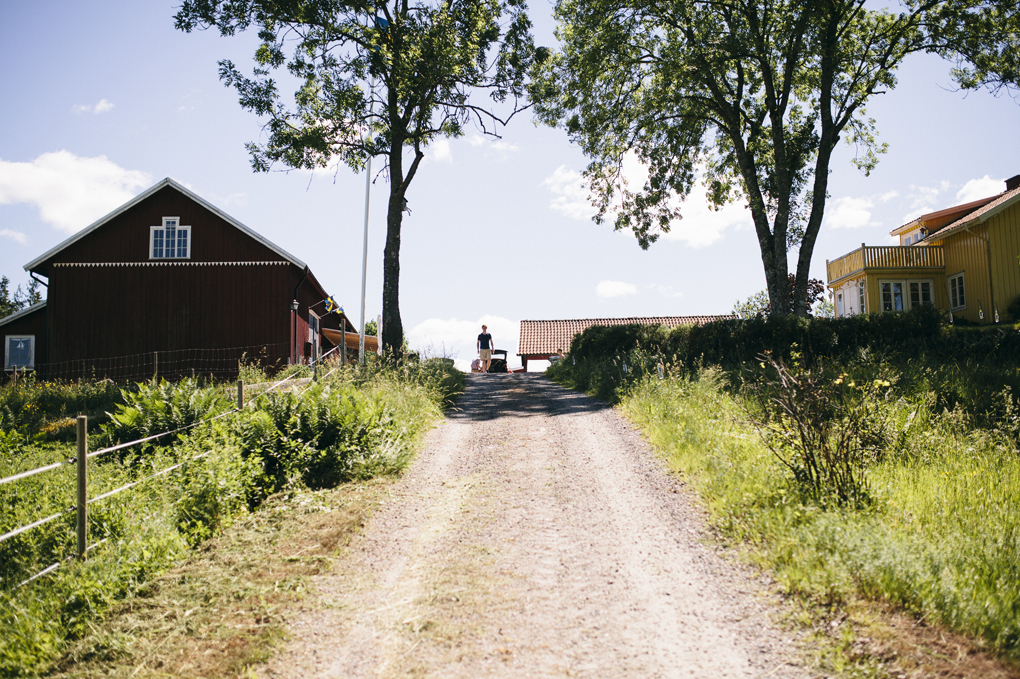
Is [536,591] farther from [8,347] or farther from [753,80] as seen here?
[8,347]

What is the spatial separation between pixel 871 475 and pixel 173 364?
2377 centimetres

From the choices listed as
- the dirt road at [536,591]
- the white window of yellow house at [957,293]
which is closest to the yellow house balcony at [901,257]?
the white window of yellow house at [957,293]

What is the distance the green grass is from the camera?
454 cm

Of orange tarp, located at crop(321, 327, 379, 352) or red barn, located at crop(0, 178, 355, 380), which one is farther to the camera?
orange tarp, located at crop(321, 327, 379, 352)

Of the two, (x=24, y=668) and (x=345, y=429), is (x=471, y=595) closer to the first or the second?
(x=24, y=668)

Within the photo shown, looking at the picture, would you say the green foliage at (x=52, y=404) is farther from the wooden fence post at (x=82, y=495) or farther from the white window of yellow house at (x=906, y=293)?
the white window of yellow house at (x=906, y=293)

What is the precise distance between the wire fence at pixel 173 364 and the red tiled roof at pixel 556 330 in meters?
23.2

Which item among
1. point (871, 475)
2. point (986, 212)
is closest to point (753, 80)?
point (986, 212)

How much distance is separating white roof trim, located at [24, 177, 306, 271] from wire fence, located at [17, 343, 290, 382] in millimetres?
3645

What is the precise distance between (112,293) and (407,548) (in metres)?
22.8

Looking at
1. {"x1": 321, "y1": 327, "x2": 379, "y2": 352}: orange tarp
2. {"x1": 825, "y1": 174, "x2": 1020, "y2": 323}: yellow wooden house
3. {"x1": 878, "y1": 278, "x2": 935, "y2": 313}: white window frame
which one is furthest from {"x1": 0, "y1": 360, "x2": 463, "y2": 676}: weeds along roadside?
{"x1": 878, "y1": 278, "x2": 935, "y2": 313}: white window frame

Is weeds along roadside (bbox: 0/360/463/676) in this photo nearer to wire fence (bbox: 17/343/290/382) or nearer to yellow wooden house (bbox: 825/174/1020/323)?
wire fence (bbox: 17/343/290/382)

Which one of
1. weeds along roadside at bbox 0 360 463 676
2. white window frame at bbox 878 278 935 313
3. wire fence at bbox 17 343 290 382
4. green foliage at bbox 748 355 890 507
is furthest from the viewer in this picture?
white window frame at bbox 878 278 935 313

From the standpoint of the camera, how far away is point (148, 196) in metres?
23.6
